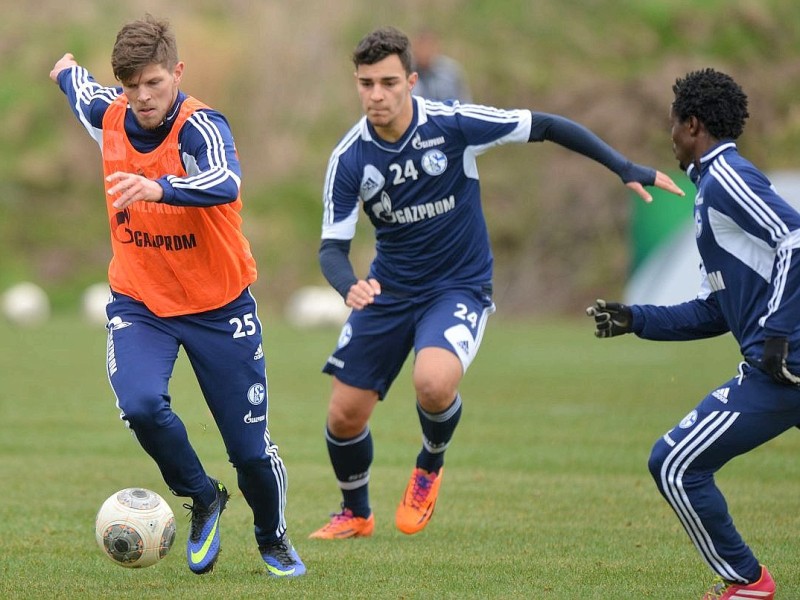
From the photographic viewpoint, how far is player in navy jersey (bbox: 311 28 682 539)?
262 inches

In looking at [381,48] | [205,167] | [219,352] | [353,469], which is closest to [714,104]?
[381,48]

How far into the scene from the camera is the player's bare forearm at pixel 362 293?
5.82 metres

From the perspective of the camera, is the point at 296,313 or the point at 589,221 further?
the point at 589,221

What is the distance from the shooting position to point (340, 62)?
30672mm

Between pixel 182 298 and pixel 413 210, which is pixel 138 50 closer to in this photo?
pixel 182 298

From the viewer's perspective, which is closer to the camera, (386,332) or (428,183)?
(428,183)

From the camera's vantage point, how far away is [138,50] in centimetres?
530

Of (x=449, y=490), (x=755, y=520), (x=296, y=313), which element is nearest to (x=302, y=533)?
(x=449, y=490)

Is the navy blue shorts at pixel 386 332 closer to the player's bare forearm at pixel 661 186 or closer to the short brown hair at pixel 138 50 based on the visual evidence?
the player's bare forearm at pixel 661 186

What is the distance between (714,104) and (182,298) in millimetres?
2338

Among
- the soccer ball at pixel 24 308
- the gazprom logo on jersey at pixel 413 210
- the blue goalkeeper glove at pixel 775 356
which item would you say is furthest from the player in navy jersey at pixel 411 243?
the soccer ball at pixel 24 308

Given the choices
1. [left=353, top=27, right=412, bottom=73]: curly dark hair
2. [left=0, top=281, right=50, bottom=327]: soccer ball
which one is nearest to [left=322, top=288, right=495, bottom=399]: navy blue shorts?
[left=353, top=27, right=412, bottom=73]: curly dark hair

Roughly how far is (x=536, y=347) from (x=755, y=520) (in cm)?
1109

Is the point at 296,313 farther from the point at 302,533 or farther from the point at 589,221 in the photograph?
the point at 302,533
